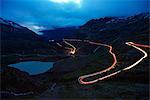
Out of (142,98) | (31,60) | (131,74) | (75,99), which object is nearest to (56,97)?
(75,99)

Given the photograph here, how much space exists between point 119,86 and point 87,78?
609cm

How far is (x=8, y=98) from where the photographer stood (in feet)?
72.9

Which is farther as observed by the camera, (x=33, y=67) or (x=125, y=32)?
(x=125, y=32)

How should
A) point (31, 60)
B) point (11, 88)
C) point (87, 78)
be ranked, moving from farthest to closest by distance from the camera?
1. point (31, 60)
2. point (87, 78)
3. point (11, 88)

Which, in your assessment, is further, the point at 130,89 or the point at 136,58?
the point at 136,58

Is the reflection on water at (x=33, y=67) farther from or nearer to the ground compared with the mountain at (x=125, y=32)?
nearer to the ground

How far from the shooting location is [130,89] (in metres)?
26.6

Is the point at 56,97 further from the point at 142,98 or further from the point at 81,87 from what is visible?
the point at 142,98

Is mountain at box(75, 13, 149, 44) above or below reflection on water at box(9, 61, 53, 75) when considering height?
above

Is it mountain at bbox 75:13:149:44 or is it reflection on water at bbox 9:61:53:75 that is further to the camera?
mountain at bbox 75:13:149:44

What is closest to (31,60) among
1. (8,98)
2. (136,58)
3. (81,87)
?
(136,58)

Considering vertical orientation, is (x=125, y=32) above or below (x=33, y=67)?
above

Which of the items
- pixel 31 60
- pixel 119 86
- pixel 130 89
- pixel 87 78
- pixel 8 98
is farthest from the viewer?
pixel 31 60

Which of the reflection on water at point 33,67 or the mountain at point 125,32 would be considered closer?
the reflection on water at point 33,67
